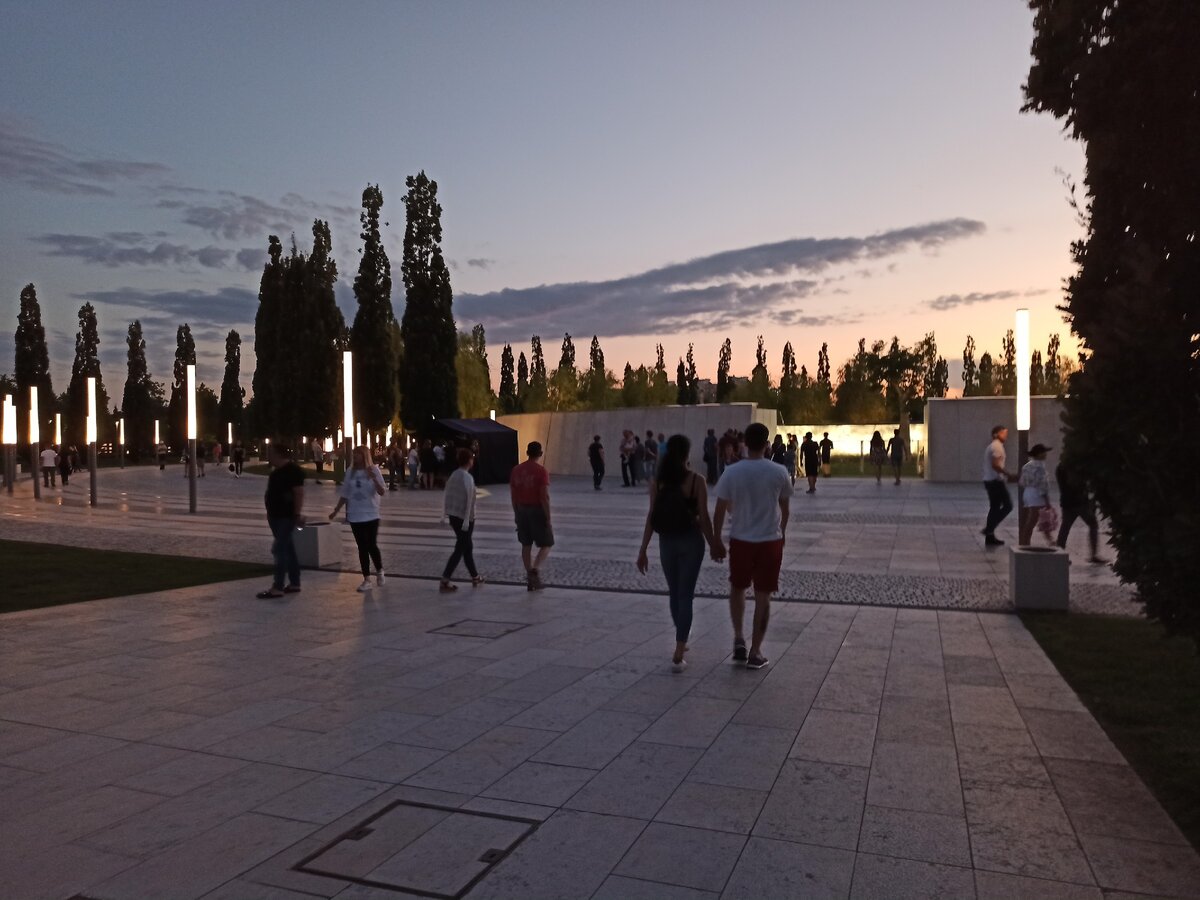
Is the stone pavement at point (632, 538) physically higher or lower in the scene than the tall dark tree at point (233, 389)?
lower

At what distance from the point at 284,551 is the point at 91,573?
11.6ft

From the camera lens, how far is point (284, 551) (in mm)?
10641

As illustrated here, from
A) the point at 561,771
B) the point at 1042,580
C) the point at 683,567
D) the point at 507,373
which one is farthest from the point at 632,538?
the point at 507,373

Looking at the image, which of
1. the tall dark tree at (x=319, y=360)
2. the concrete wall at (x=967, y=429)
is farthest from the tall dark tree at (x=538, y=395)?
the concrete wall at (x=967, y=429)

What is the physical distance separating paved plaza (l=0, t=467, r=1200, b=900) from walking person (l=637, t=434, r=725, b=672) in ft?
1.59

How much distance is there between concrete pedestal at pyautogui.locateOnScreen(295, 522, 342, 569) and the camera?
1277 centimetres

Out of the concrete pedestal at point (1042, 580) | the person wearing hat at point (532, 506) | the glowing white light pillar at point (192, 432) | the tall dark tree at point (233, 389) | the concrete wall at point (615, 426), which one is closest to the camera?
the concrete pedestal at point (1042, 580)

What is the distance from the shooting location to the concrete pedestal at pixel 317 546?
41.9ft

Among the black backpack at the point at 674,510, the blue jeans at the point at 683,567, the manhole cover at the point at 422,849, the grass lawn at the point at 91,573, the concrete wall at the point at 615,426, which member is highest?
the concrete wall at the point at 615,426

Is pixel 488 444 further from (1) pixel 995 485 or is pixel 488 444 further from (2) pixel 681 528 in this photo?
(2) pixel 681 528

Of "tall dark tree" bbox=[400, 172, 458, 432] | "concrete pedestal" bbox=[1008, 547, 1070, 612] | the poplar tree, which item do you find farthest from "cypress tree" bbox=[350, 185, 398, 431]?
"concrete pedestal" bbox=[1008, 547, 1070, 612]

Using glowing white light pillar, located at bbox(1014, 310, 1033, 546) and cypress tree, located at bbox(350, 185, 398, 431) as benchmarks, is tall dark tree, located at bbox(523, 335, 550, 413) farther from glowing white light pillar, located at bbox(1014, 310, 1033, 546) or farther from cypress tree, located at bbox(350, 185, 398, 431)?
glowing white light pillar, located at bbox(1014, 310, 1033, 546)

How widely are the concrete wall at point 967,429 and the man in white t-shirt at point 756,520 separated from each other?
23796 mm

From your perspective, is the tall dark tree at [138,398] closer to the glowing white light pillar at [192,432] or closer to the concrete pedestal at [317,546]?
the glowing white light pillar at [192,432]
